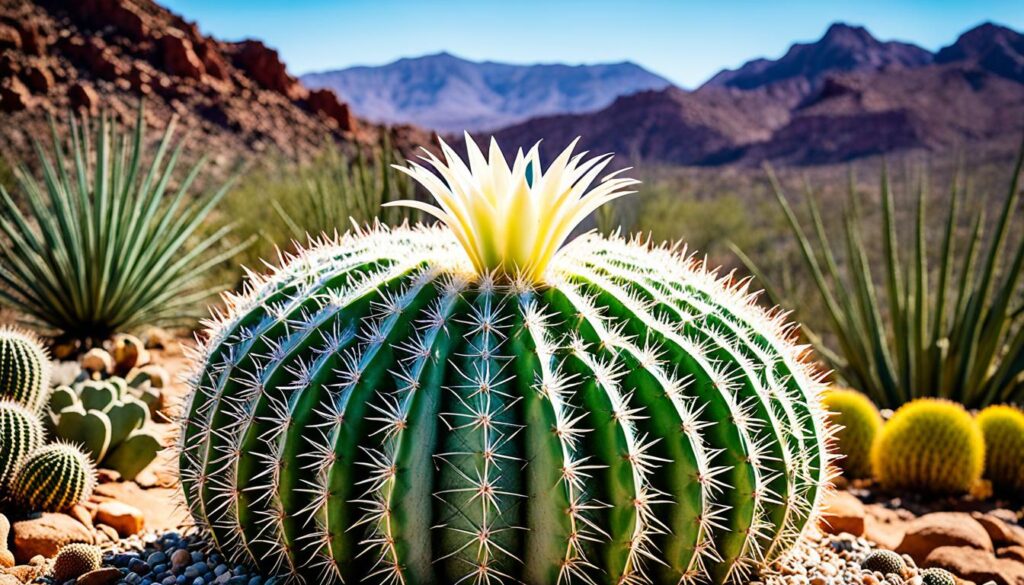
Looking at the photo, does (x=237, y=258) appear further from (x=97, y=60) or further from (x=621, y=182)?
(x=97, y=60)

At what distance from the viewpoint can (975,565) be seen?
309 centimetres

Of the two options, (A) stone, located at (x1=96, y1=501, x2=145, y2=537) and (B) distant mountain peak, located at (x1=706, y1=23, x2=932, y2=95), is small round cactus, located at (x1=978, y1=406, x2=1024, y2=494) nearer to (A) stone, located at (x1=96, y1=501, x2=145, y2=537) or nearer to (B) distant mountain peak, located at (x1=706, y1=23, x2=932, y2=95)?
(A) stone, located at (x1=96, y1=501, x2=145, y2=537)

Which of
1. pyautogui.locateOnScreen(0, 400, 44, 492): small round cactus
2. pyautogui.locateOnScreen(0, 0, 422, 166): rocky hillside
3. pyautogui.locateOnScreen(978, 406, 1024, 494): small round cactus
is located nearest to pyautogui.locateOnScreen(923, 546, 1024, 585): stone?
pyautogui.locateOnScreen(978, 406, 1024, 494): small round cactus

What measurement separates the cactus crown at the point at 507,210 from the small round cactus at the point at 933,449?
2.85 m

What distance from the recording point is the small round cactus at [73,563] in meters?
2.56

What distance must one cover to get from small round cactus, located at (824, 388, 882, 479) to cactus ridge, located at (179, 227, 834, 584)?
2.37 m

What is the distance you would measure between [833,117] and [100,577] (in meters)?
56.0

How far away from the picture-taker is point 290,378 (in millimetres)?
2352

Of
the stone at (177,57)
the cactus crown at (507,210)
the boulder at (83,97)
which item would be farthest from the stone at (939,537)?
the stone at (177,57)

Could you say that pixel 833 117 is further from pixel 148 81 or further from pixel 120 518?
pixel 120 518

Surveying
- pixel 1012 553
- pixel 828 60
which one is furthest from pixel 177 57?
pixel 828 60

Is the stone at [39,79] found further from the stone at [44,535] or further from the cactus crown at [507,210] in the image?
the cactus crown at [507,210]

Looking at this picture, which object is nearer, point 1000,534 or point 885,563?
point 885,563

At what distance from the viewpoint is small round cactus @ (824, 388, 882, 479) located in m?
4.77
